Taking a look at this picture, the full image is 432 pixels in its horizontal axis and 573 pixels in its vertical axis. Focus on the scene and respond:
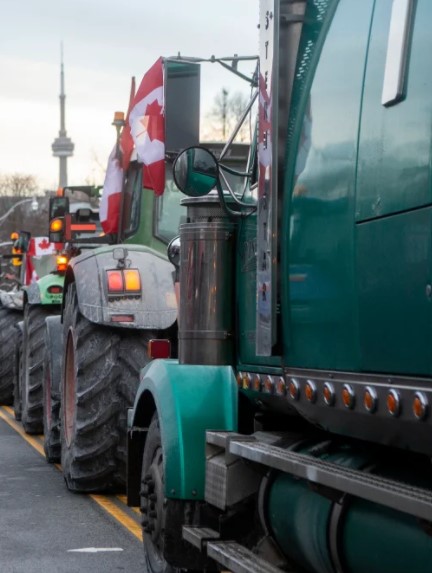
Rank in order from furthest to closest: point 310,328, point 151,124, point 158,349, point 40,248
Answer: point 40,248
point 151,124
point 158,349
point 310,328

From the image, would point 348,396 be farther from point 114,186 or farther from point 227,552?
point 114,186

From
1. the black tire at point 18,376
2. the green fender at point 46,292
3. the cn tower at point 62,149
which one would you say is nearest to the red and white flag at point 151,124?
the green fender at point 46,292

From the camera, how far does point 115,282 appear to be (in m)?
9.84

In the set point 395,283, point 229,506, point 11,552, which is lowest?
point 11,552

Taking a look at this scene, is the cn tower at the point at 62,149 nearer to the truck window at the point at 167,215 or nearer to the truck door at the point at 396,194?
the truck window at the point at 167,215

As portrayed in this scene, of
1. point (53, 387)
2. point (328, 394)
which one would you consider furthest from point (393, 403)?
point (53, 387)

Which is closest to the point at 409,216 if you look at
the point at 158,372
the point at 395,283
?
the point at 395,283

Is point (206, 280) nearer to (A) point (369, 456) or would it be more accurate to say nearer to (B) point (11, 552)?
(A) point (369, 456)

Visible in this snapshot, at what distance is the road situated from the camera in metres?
7.68

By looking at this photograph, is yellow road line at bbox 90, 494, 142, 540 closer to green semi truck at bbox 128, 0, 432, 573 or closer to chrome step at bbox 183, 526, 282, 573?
green semi truck at bbox 128, 0, 432, 573

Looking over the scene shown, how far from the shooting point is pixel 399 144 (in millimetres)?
4008

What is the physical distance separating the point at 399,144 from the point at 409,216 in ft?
0.76

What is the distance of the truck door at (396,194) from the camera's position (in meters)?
3.84

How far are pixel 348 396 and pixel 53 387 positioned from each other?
7456 millimetres
